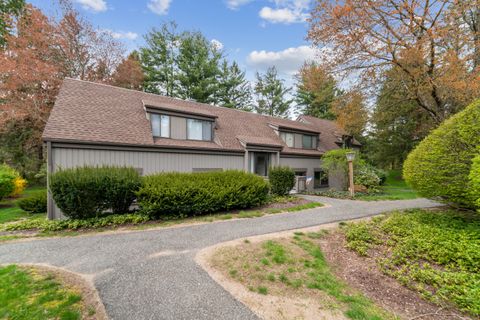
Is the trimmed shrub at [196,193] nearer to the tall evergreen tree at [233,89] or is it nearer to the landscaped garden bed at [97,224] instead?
the landscaped garden bed at [97,224]

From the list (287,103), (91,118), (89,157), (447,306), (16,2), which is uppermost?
(16,2)

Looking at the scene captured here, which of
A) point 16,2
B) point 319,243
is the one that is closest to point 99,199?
point 319,243

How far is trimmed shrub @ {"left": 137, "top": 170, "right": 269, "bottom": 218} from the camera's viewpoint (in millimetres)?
6730

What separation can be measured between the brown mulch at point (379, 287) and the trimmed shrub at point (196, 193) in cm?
388

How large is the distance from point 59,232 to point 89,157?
3.54m

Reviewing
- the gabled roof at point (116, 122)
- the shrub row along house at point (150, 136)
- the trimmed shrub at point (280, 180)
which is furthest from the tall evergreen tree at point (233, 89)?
the trimmed shrub at point (280, 180)

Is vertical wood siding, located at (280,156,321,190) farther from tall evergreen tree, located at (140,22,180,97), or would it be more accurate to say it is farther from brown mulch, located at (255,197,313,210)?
tall evergreen tree, located at (140,22,180,97)

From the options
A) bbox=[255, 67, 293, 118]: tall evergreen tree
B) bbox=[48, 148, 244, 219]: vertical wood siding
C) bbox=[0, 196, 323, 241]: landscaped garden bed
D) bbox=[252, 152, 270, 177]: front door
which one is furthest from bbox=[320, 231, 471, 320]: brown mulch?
bbox=[255, 67, 293, 118]: tall evergreen tree

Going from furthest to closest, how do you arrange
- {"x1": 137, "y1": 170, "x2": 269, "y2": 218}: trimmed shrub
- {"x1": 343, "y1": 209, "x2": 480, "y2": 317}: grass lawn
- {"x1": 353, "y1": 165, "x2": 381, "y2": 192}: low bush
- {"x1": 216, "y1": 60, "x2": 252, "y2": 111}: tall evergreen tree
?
1. {"x1": 216, "y1": 60, "x2": 252, "y2": 111}: tall evergreen tree
2. {"x1": 353, "y1": 165, "x2": 381, "y2": 192}: low bush
3. {"x1": 137, "y1": 170, "x2": 269, "y2": 218}: trimmed shrub
4. {"x1": 343, "y1": 209, "x2": 480, "y2": 317}: grass lawn

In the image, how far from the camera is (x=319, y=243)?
5.01 metres

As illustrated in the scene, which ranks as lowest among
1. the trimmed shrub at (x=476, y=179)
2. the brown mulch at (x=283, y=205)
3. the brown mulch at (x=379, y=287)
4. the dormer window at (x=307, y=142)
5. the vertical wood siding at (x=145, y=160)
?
the brown mulch at (x=379, y=287)

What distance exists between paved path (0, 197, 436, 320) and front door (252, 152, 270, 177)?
7.60 metres

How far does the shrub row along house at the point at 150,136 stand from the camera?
831 centimetres

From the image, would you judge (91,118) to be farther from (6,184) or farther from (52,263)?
(52,263)
